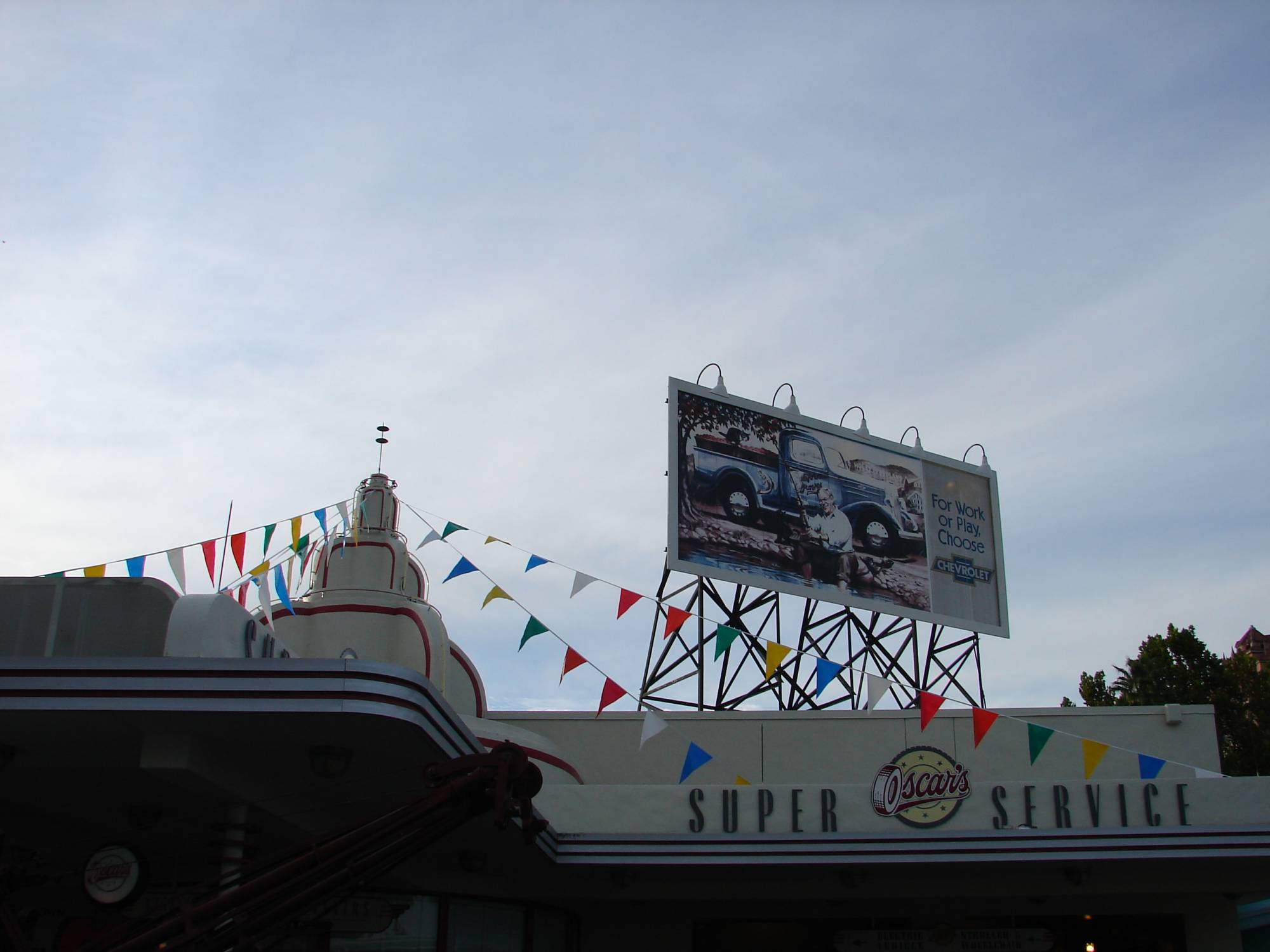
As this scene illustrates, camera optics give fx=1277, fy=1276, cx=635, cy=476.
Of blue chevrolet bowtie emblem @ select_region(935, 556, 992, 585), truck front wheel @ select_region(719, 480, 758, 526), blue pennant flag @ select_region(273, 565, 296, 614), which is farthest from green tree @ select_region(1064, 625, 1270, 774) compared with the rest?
blue pennant flag @ select_region(273, 565, 296, 614)

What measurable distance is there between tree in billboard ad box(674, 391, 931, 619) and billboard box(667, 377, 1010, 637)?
0.08 feet

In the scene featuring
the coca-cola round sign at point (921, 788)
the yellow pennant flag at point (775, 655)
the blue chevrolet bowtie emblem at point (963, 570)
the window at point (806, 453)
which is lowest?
the coca-cola round sign at point (921, 788)

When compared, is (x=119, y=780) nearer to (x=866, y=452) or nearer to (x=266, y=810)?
(x=266, y=810)

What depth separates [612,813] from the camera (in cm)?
1684

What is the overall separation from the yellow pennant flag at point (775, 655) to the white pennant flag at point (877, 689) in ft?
3.68

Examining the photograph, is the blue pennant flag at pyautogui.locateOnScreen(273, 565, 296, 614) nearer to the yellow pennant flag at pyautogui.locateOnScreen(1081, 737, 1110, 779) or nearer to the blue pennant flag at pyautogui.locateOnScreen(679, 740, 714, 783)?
the blue pennant flag at pyautogui.locateOnScreen(679, 740, 714, 783)

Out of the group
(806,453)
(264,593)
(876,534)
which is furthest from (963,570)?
(264,593)

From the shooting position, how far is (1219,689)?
43.7m

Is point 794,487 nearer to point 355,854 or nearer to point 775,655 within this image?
point 775,655

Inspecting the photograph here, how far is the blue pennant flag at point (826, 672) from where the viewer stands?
1623 centimetres

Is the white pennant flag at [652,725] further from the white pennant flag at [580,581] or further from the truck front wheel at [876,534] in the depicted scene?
the truck front wheel at [876,534]

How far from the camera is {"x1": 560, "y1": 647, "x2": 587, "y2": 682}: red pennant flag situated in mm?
17047

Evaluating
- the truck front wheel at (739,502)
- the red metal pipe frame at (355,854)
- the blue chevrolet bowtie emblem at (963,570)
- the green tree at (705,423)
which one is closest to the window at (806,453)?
the green tree at (705,423)

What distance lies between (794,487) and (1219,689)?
25.5 m
